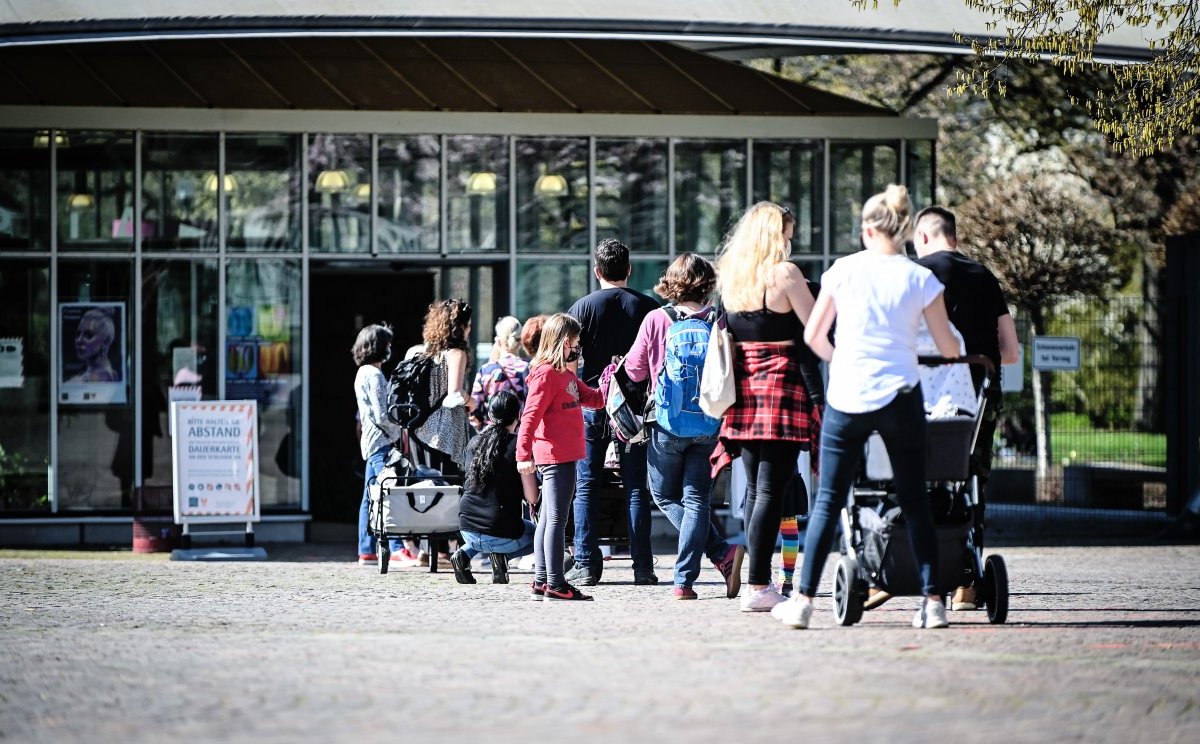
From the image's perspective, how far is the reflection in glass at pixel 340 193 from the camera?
50.8 ft

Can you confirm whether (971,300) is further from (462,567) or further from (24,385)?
(24,385)

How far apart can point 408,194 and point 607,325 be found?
563 cm

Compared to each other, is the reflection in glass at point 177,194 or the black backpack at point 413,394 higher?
the reflection in glass at point 177,194

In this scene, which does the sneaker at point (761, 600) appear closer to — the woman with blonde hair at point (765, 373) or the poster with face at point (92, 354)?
the woman with blonde hair at point (765, 373)

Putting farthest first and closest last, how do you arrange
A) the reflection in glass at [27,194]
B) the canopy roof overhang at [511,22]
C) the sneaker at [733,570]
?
the reflection in glass at [27,194] < the canopy roof overhang at [511,22] < the sneaker at [733,570]

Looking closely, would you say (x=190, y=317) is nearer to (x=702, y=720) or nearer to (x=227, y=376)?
(x=227, y=376)

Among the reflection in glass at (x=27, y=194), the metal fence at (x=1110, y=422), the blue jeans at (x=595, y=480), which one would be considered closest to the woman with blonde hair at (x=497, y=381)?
the blue jeans at (x=595, y=480)

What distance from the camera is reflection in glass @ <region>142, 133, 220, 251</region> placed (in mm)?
15219

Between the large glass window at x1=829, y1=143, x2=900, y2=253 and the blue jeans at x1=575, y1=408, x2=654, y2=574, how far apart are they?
20.9 feet

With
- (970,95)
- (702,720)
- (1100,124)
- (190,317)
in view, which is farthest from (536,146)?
(970,95)

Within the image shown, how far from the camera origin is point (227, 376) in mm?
15359

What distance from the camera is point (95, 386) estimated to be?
15203 millimetres

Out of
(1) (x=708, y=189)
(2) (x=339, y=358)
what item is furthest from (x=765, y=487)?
(2) (x=339, y=358)

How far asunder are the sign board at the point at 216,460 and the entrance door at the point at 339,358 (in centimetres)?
310
